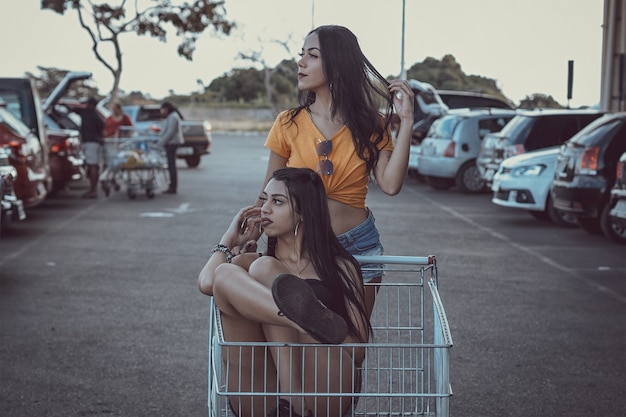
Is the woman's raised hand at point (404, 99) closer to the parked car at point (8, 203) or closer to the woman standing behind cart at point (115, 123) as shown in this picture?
the parked car at point (8, 203)

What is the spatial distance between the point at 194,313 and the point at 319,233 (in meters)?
5.29

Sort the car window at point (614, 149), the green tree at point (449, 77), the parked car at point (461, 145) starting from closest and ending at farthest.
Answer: the car window at point (614, 149)
the parked car at point (461, 145)
the green tree at point (449, 77)

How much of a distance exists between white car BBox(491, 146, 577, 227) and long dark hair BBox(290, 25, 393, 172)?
1201cm

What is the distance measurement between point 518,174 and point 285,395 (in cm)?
1377

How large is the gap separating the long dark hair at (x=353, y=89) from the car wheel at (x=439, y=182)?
2010 cm

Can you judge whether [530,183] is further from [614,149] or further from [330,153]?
[330,153]

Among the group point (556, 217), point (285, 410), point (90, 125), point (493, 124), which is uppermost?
point (285, 410)

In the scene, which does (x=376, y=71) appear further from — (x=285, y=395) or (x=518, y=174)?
(x=518, y=174)

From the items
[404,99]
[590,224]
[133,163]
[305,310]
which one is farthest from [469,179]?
[305,310]

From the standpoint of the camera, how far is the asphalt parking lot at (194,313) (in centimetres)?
680

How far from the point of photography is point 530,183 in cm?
1694

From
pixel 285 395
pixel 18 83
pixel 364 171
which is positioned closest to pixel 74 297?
pixel 364 171

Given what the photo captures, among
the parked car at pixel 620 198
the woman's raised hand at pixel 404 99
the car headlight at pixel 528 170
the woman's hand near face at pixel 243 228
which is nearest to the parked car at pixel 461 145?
the car headlight at pixel 528 170

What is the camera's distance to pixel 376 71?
484 cm
